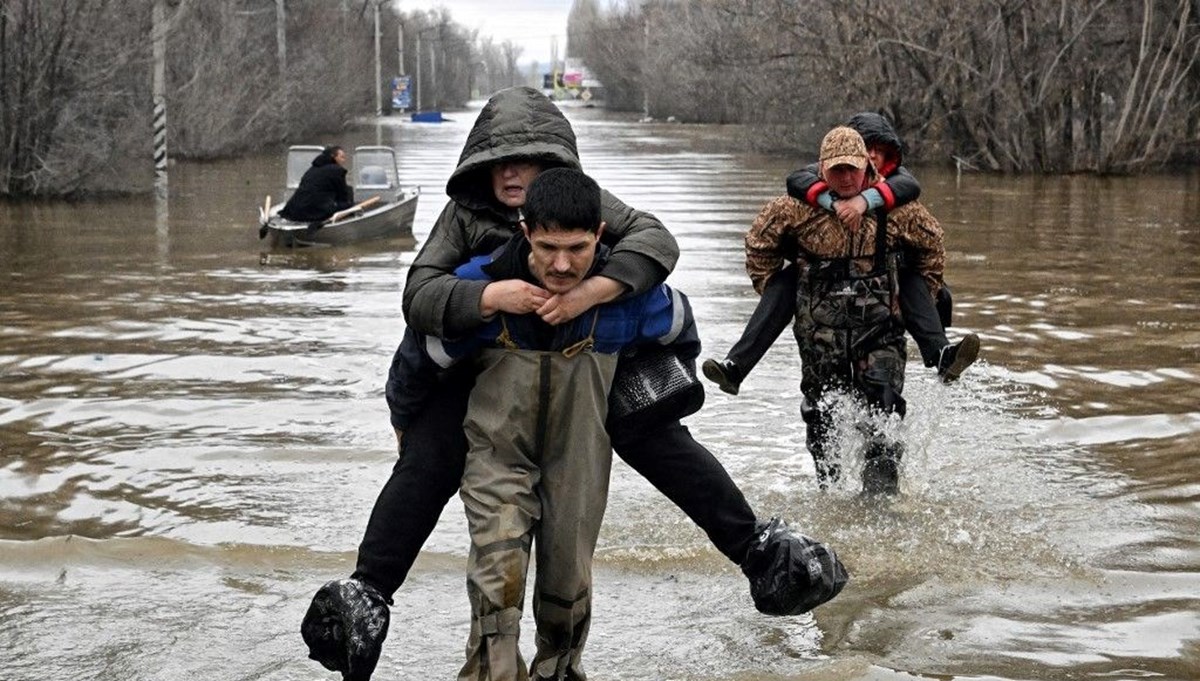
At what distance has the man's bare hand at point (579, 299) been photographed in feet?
14.9

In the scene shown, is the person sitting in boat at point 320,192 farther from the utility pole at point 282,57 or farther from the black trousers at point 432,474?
the utility pole at point 282,57

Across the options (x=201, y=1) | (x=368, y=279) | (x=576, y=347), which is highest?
(x=201, y=1)

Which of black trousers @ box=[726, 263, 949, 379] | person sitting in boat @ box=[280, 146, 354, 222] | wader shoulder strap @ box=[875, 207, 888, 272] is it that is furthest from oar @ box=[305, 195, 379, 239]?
wader shoulder strap @ box=[875, 207, 888, 272]

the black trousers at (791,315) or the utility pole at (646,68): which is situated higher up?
the utility pole at (646,68)

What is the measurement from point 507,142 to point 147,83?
34.9 metres

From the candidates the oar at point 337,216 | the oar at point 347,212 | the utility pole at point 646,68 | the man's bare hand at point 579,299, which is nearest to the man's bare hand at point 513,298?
the man's bare hand at point 579,299

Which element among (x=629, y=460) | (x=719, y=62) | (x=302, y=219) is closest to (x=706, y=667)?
(x=629, y=460)

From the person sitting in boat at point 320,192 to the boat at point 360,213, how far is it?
133 millimetres

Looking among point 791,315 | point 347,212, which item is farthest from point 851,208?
point 347,212

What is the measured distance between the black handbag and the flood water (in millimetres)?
1054

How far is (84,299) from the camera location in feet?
51.3

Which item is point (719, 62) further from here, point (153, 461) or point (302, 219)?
point (153, 461)

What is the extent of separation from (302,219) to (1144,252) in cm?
1015

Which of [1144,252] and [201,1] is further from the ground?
[201,1]
